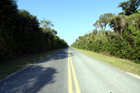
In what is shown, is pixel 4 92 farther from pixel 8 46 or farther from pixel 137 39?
pixel 137 39

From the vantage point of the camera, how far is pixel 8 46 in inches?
361

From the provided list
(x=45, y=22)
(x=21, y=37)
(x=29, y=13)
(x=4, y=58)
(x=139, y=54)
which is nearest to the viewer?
(x=4, y=58)

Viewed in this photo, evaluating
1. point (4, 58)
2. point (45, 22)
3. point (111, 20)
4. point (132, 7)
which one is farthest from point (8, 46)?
point (132, 7)

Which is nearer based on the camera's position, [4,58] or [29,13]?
[4,58]

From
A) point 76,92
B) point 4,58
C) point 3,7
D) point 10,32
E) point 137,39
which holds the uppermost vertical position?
point 3,7

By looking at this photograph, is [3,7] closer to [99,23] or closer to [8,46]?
[8,46]

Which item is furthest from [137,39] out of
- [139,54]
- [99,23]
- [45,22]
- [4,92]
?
[99,23]

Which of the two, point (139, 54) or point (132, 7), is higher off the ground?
point (132, 7)

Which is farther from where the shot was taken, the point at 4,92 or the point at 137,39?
the point at 137,39

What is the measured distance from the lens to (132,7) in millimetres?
19047

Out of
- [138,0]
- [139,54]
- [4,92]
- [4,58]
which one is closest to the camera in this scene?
[4,92]

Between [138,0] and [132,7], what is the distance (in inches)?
60.9

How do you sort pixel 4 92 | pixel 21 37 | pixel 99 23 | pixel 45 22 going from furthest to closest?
pixel 99 23 → pixel 45 22 → pixel 21 37 → pixel 4 92

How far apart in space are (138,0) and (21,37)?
24204 millimetres
